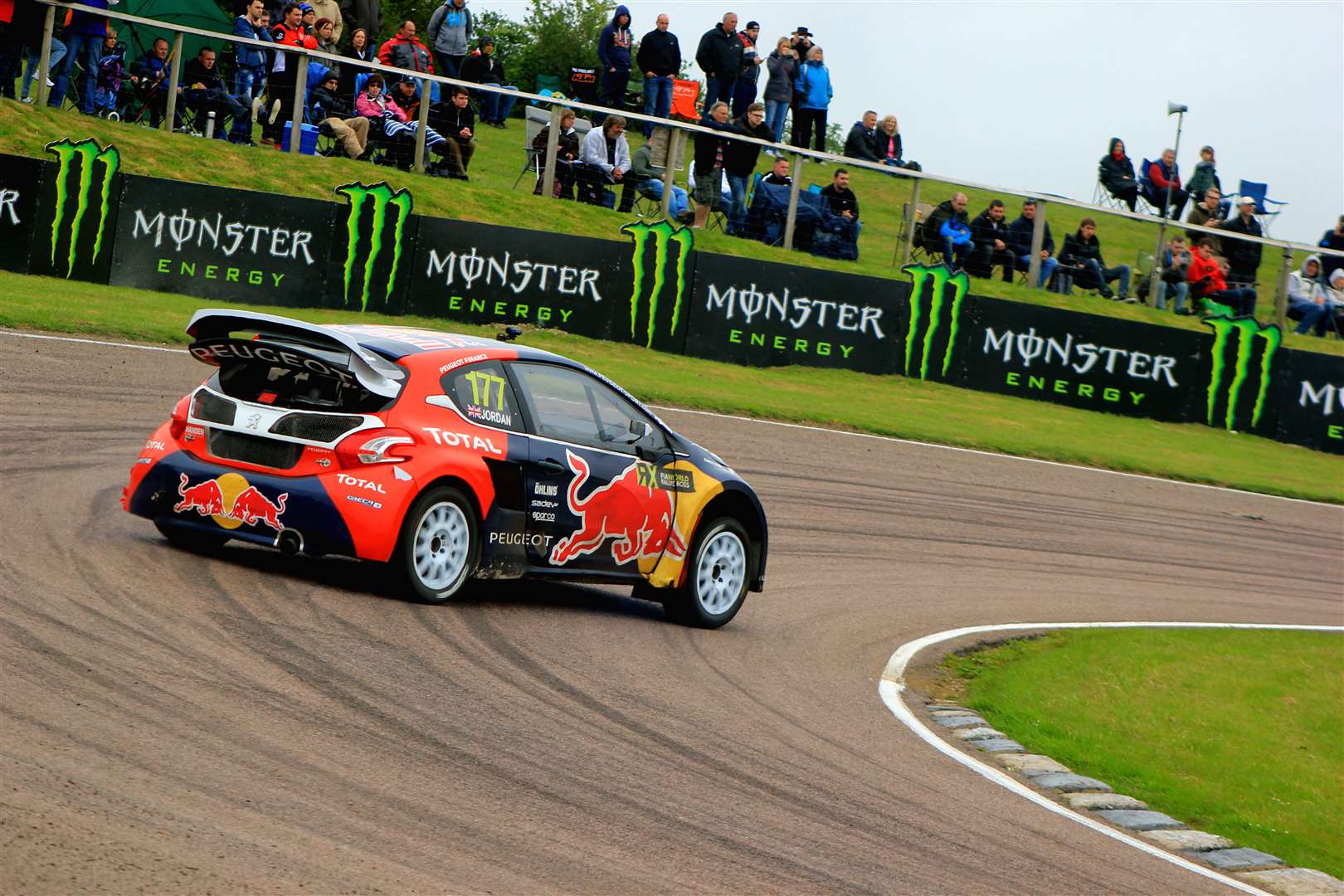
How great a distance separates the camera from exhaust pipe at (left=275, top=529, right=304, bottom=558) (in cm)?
859

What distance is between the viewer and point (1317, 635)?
561 inches

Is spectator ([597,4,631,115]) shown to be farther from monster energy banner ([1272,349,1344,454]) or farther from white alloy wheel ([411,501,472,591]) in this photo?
white alloy wheel ([411,501,472,591])

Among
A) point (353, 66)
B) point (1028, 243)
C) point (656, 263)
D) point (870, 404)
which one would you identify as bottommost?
point (870, 404)

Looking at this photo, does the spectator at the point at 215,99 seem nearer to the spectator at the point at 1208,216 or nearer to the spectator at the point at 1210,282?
the spectator at the point at 1210,282

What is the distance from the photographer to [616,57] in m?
28.4

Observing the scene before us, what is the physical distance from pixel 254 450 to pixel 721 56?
21.2m

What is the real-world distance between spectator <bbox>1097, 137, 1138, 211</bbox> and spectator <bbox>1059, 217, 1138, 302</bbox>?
3.34 m

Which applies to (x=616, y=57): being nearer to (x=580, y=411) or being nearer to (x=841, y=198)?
(x=841, y=198)

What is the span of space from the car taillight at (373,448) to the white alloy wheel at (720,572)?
2511 mm

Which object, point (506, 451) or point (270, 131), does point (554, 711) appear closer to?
point (506, 451)

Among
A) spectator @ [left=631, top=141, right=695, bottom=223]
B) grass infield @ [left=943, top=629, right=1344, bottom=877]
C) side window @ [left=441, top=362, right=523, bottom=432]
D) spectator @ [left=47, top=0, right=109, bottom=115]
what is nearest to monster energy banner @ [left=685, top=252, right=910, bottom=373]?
spectator @ [left=631, top=141, right=695, bottom=223]

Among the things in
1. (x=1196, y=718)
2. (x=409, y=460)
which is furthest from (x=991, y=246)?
(x=409, y=460)

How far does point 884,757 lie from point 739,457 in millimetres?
9366

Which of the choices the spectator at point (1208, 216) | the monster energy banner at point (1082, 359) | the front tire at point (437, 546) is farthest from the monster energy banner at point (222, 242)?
the spectator at point (1208, 216)
